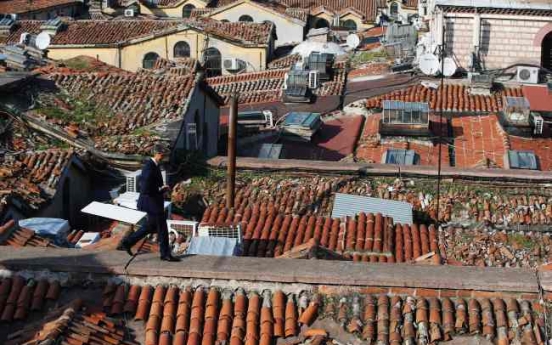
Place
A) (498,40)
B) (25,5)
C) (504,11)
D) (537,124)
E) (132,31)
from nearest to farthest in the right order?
(537,124)
(504,11)
(498,40)
(132,31)
(25,5)

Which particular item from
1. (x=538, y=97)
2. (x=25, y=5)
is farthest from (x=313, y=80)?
(x=25, y=5)

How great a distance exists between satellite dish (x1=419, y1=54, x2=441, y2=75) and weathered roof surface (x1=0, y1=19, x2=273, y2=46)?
1216 centimetres

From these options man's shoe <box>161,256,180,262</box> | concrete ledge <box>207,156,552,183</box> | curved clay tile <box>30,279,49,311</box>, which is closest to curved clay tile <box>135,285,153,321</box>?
man's shoe <box>161,256,180,262</box>

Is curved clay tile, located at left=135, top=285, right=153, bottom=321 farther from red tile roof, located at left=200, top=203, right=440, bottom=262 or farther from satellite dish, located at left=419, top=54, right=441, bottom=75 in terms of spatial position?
satellite dish, located at left=419, top=54, right=441, bottom=75

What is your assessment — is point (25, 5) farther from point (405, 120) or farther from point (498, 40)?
point (405, 120)

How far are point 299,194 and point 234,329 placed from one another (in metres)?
11.6

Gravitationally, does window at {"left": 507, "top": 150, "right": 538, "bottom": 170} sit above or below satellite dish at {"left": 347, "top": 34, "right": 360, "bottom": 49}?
below

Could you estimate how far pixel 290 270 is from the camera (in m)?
9.91

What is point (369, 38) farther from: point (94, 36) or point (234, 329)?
point (234, 329)

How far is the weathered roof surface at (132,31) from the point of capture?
4434 centimetres

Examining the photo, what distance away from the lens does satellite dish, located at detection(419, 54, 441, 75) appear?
33875 mm

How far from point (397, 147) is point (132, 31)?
22523mm

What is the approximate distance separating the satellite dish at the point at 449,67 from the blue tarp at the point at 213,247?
22.2 metres

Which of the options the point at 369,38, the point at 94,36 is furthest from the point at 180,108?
the point at 369,38
